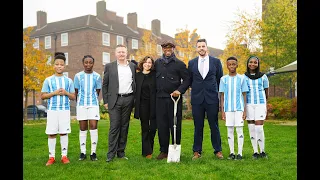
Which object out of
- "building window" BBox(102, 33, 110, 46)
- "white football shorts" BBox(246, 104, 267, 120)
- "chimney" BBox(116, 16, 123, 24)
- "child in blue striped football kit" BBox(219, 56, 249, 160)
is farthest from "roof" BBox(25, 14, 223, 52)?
"white football shorts" BBox(246, 104, 267, 120)

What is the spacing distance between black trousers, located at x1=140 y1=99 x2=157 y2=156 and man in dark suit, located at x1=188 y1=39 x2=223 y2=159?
938 millimetres

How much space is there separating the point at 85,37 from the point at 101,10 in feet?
13.7

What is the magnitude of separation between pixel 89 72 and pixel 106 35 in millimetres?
36137

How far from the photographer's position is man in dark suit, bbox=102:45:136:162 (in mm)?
7820

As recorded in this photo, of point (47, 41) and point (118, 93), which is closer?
point (118, 93)

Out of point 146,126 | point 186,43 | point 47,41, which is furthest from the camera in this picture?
point 47,41

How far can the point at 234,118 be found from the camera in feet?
25.1

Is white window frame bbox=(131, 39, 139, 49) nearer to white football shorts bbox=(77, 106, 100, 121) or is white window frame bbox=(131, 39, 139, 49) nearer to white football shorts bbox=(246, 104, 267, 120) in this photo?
white football shorts bbox=(77, 106, 100, 121)

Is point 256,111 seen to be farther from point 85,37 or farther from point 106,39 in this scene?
point 106,39

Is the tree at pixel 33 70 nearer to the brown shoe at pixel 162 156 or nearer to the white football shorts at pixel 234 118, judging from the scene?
the brown shoe at pixel 162 156

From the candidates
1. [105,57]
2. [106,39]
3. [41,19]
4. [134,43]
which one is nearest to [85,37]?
[106,39]

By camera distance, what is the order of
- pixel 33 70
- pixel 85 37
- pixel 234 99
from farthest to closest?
pixel 85 37, pixel 33 70, pixel 234 99
